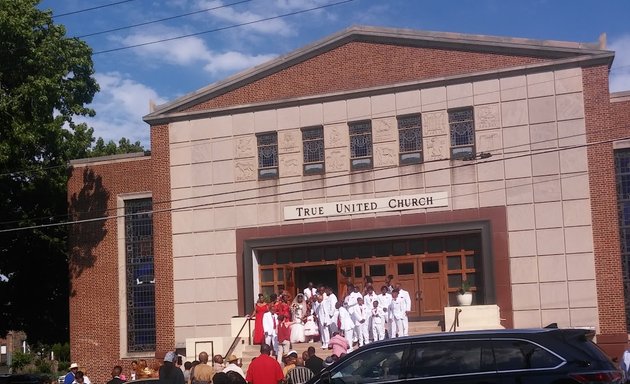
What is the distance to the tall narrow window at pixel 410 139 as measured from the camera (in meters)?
30.4

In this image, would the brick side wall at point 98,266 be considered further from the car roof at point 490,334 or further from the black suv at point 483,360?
the car roof at point 490,334

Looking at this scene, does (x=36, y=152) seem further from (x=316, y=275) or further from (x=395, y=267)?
(x=395, y=267)

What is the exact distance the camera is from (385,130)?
101 feet

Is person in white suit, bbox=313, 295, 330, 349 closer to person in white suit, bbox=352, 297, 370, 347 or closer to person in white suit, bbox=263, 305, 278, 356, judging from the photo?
person in white suit, bbox=352, 297, 370, 347

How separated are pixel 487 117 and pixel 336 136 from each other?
4.98m

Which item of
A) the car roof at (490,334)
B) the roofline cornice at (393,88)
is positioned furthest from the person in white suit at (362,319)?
the car roof at (490,334)

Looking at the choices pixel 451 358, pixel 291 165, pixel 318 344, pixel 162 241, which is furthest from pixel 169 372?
pixel 162 241

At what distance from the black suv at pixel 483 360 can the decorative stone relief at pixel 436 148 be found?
18180mm

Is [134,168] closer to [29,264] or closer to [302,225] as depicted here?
[302,225]

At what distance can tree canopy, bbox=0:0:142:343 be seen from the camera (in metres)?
31.9

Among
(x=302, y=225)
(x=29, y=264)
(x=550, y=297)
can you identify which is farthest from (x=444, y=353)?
(x=29, y=264)

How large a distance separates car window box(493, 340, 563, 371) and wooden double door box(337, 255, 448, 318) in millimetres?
18237

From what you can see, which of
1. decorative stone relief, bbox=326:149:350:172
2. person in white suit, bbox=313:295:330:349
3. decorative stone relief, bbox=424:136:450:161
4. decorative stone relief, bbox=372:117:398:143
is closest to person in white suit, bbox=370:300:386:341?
person in white suit, bbox=313:295:330:349

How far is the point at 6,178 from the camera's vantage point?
35.0 meters
